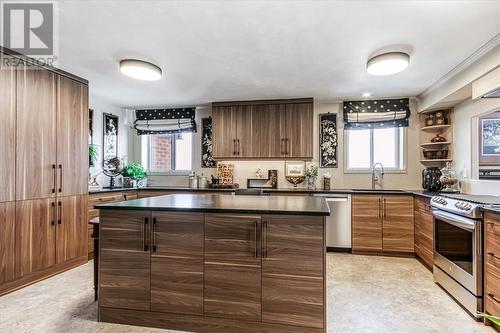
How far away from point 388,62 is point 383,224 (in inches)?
94.3

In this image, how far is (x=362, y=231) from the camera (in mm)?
4168

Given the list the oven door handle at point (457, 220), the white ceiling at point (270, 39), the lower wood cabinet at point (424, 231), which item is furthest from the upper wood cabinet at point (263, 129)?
the oven door handle at point (457, 220)

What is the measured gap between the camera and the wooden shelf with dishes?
4.15 metres

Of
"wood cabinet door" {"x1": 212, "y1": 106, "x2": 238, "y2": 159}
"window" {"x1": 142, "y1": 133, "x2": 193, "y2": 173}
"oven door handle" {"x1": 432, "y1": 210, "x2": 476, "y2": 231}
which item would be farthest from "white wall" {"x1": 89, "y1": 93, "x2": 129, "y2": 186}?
"oven door handle" {"x1": 432, "y1": 210, "x2": 476, "y2": 231}

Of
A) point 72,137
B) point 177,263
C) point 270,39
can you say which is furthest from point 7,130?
point 270,39

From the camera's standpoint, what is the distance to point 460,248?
2.60 meters

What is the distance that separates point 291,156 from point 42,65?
355 cm

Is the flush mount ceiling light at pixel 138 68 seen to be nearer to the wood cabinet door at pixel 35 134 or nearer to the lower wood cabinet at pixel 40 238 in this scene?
the wood cabinet door at pixel 35 134

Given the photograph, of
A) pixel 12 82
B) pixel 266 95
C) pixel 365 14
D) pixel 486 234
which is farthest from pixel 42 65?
pixel 486 234

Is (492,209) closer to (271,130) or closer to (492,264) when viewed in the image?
(492,264)

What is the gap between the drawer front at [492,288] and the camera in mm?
2111

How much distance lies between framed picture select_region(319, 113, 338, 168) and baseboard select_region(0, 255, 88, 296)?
12.9 feet

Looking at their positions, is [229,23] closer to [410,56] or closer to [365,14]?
[365,14]

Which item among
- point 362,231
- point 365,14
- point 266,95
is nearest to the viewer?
point 365,14
